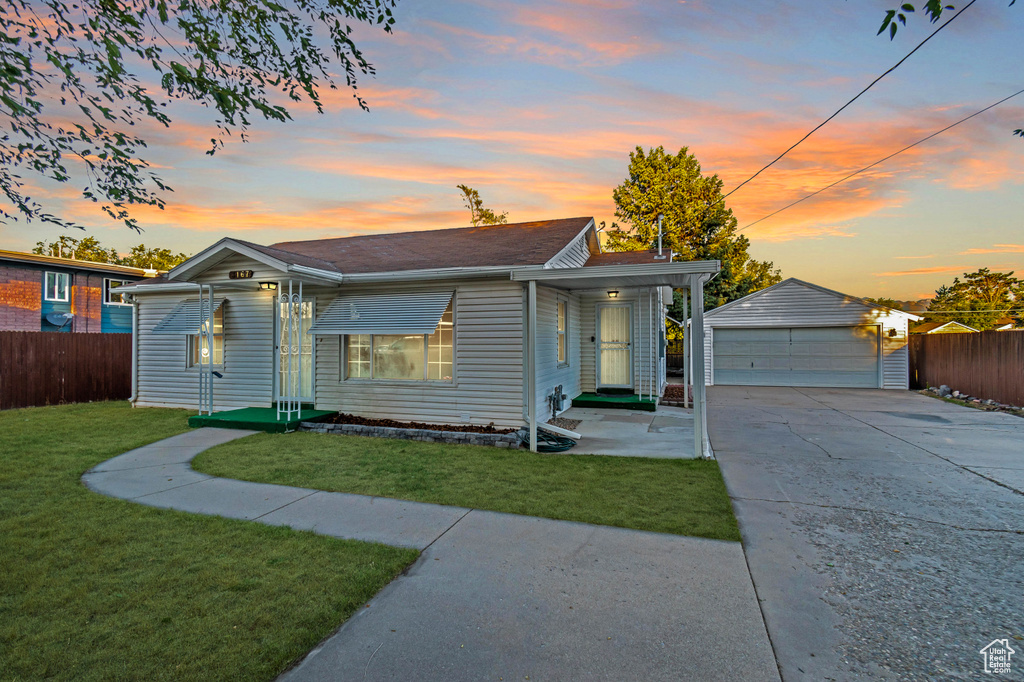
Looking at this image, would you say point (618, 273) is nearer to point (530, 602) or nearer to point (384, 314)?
point (384, 314)

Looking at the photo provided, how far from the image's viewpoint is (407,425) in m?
8.67

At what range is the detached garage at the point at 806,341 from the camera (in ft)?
51.9

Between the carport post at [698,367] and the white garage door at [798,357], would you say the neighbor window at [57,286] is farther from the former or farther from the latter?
the white garage door at [798,357]

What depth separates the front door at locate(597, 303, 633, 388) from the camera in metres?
12.1

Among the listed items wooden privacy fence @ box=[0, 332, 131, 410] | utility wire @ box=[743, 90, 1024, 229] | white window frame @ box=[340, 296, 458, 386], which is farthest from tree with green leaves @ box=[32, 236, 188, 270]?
utility wire @ box=[743, 90, 1024, 229]

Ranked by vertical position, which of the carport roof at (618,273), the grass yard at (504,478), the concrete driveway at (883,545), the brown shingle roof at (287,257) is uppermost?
the brown shingle roof at (287,257)

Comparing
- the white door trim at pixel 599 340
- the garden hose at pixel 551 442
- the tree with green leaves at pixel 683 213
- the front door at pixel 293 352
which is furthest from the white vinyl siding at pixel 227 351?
the tree with green leaves at pixel 683 213

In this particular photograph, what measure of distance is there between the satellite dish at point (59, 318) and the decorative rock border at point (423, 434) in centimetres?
1782

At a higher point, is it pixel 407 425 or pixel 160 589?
pixel 407 425

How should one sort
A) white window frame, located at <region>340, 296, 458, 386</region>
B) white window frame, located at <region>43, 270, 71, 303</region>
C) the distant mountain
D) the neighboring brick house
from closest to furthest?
1. white window frame, located at <region>340, 296, 458, 386</region>
2. the neighboring brick house
3. white window frame, located at <region>43, 270, 71, 303</region>
4. the distant mountain

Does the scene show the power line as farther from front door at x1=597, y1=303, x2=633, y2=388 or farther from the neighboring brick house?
the neighboring brick house

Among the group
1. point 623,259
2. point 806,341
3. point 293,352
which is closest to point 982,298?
point 806,341

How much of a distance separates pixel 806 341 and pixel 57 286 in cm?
2813

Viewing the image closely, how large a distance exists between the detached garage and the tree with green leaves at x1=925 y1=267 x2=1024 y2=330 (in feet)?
100
